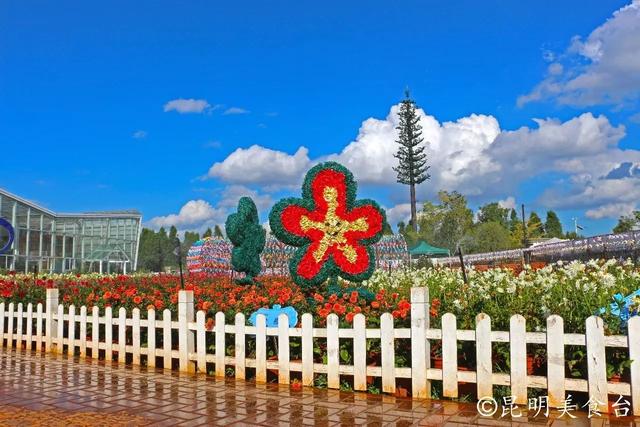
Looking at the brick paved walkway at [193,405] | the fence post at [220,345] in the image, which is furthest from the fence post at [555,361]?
the fence post at [220,345]

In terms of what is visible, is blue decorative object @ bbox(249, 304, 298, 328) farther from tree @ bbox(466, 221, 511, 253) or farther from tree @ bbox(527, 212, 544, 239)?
tree @ bbox(527, 212, 544, 239)

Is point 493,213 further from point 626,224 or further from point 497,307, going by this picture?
point 497,307

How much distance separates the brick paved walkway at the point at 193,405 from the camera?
4.52 meters

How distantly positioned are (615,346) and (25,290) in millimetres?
10943

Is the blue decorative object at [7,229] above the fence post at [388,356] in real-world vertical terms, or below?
above

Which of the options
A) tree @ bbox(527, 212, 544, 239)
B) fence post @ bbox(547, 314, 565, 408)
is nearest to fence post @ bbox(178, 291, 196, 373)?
fence post @ bbox(547, 314, 565, 408)

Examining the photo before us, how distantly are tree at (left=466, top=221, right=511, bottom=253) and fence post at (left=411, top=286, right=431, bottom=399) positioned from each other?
147ft

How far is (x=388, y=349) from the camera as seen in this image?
533 cm

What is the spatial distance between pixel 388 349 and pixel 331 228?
10.8 ft

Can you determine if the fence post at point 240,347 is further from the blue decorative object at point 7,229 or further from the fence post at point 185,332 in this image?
the blue decorative object at point 7,229

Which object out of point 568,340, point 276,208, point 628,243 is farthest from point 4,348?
point 628,243

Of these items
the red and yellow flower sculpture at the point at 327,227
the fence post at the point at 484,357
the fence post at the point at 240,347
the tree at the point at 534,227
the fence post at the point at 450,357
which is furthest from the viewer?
the tree at the point at 534,227

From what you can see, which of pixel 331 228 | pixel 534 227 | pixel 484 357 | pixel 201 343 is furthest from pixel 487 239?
pixel 484 357

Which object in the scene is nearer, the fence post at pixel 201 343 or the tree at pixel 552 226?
the fence post at pixel 201 343
